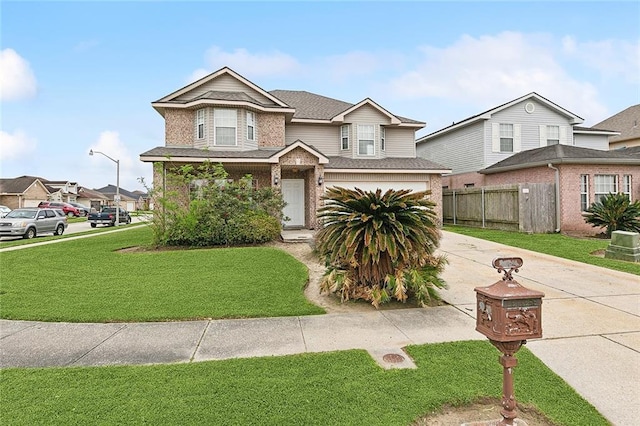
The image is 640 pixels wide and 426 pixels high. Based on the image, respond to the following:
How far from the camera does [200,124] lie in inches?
634

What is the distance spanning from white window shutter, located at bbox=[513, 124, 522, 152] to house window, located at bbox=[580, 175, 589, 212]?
5406 millimetres

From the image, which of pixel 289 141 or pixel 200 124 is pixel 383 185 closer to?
pixel 289 141

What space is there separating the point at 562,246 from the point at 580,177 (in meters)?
5.69

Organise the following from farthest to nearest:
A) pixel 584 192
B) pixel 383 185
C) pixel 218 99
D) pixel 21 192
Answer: pixel 21 192 < pixel 383 185 < pixel 218 99 < pixel 584 192

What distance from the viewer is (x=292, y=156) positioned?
1502cm

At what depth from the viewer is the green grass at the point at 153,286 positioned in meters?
5.62

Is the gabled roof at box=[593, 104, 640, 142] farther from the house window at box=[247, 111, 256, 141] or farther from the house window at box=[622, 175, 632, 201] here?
the house window at box=[247, 111, 256, 141]

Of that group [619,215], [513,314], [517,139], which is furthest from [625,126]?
[513,314]

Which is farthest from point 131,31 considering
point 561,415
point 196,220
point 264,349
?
point 561,415

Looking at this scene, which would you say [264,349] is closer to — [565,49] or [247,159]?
[247,159]

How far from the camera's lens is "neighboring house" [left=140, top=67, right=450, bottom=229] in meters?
15.1

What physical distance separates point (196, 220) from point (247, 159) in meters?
4.22

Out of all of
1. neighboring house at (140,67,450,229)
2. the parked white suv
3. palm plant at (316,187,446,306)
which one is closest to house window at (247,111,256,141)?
neighboring house at (140,67,450,229)

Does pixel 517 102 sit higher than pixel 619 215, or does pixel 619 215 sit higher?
pixel 517 102
